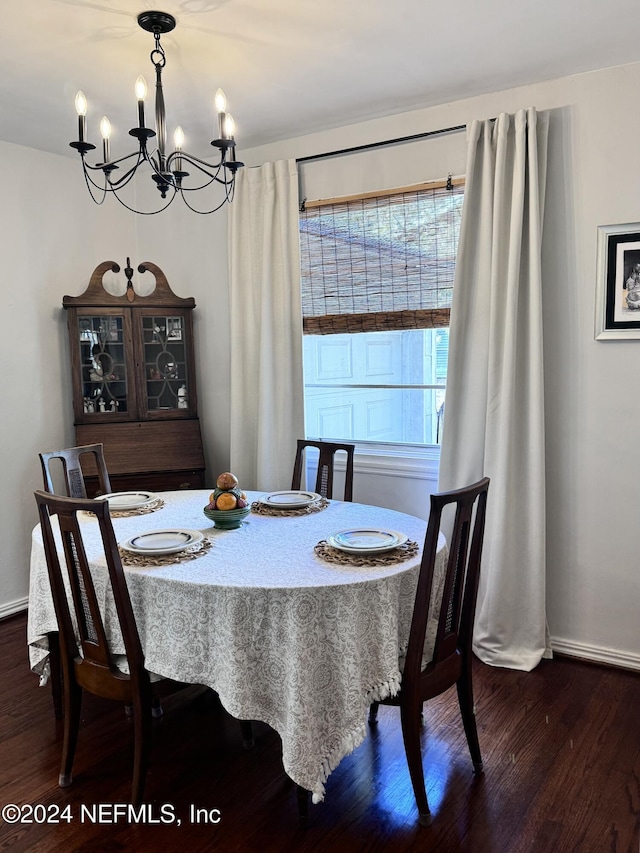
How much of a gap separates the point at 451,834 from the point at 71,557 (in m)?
1.41

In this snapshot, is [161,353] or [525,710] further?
[161,353]

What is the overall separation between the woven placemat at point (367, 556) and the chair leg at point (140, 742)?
2.31 feet

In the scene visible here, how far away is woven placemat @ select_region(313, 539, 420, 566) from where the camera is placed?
6.59ft

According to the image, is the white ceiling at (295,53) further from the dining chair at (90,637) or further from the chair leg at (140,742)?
the chair leg at (140,742)

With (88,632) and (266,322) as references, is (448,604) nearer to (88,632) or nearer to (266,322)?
(88,632)

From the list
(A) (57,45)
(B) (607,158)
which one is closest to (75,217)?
(A) (57,45)

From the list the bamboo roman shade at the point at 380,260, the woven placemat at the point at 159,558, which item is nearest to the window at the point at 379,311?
the bamboo roman shade at the point at 380,260

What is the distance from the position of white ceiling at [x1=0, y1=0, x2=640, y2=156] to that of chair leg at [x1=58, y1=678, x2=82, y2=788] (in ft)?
7.51

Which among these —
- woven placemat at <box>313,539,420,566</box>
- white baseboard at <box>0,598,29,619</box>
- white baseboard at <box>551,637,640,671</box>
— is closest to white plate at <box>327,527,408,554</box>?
woven placemat at <box>313,539,420,566</box>

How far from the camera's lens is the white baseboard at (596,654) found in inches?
115

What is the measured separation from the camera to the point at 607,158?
9.27 ft

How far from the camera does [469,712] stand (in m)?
2.17

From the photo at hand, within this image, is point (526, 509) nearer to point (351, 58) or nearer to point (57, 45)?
point (351, 58)

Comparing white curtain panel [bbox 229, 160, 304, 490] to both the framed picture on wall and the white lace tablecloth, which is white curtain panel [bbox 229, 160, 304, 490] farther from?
the white lace tablecloth
